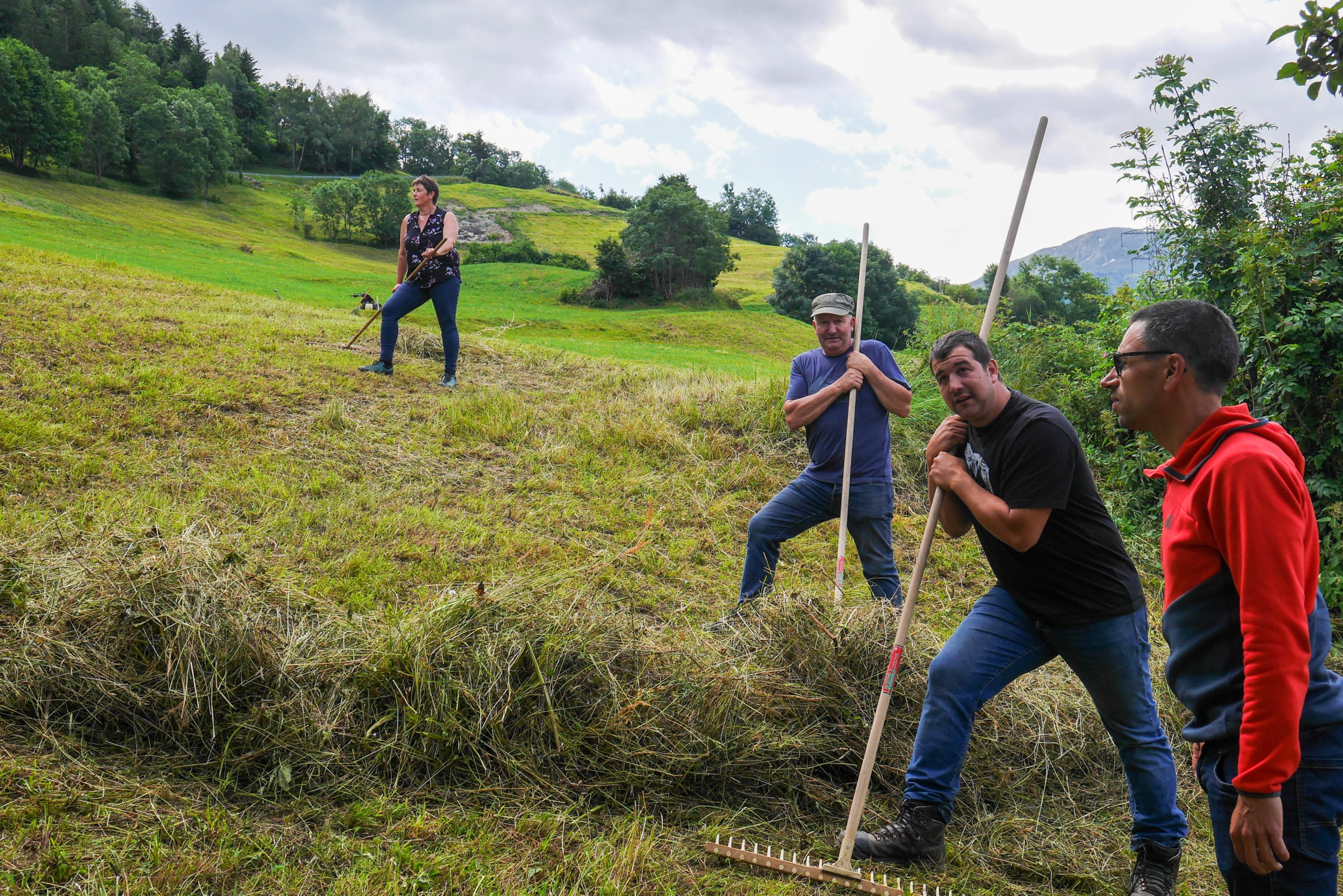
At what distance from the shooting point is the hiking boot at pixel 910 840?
9.54ft

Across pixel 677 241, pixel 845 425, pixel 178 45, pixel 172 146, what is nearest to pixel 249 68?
pixel 178 45

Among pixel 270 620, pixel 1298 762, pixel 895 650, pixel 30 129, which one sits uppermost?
pixel 30 129

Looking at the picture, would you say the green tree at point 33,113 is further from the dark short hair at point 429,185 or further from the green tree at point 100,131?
the dark short hair at point 429,185

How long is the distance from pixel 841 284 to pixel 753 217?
56.1 m

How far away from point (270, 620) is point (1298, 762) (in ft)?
12.1

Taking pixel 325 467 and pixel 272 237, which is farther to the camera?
pixel 272 237

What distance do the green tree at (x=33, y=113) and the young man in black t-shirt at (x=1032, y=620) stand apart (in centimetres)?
6282

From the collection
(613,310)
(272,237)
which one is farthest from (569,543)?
(272,237)

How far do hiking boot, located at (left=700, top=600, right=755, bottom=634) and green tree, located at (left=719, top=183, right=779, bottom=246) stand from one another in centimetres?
9021

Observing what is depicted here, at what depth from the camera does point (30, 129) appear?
4859 centimetres

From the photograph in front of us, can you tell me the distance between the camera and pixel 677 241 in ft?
133

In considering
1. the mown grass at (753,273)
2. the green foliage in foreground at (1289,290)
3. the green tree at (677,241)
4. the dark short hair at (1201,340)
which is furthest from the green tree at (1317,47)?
the mown grass at (753,273)

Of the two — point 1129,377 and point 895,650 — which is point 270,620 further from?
point 1129,377

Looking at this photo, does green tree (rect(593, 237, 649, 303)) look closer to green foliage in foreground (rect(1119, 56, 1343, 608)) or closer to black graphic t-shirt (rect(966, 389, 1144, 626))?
green foliage in foreground (rect(1119, 56, 1343, 608))
